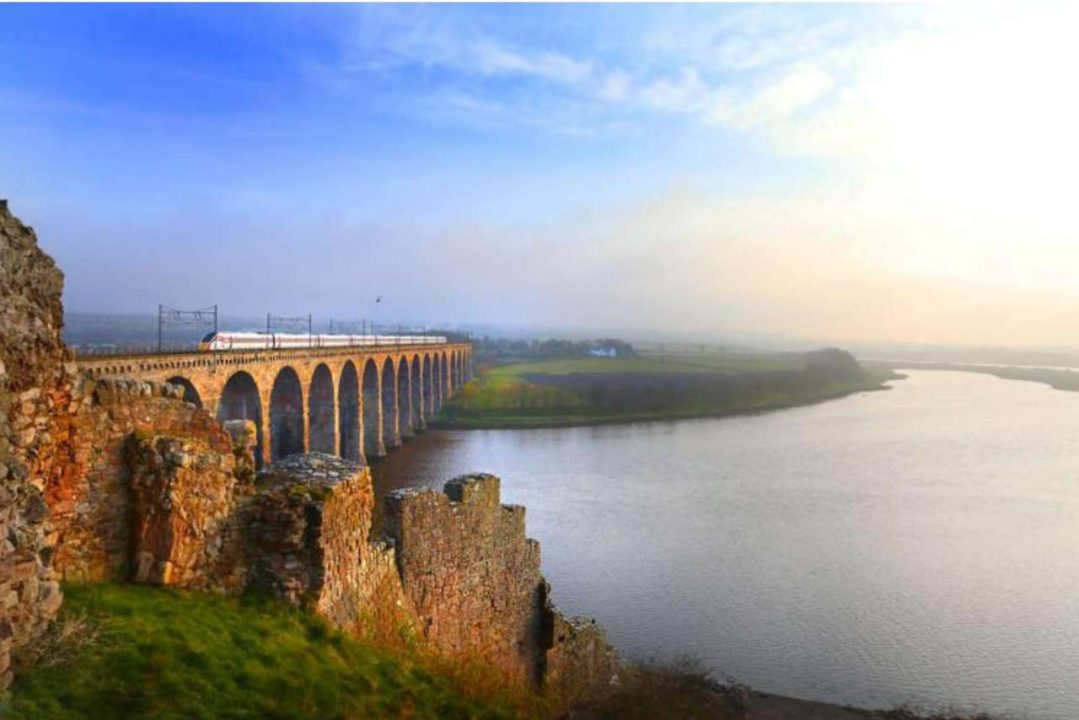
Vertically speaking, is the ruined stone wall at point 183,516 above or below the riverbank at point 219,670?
above

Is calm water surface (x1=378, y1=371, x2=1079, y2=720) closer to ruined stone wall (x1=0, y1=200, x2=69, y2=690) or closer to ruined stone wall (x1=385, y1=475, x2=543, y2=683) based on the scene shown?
ruined stone wall (x1=385, y1=475, x2=543, y2=683)

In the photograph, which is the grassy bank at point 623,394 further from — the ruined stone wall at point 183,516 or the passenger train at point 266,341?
the ruined stone wall at point 183,516

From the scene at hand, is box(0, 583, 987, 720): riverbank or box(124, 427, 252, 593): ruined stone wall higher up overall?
box(124, 427, 252, 593): ruined stone wall

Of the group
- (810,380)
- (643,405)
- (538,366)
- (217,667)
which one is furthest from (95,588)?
(538,366)

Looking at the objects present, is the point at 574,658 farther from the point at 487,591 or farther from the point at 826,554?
the point at 826,554

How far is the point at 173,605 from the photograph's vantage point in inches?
238

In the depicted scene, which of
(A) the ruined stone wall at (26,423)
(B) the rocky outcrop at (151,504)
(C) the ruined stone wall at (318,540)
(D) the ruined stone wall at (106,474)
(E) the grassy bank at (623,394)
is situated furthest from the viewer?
(E) the grassy bank at (623,394)

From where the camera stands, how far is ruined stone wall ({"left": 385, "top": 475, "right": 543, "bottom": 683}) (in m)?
9.50

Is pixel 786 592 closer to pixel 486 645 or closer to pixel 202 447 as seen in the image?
pixel 486 645

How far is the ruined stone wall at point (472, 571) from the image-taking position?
950 centimetres

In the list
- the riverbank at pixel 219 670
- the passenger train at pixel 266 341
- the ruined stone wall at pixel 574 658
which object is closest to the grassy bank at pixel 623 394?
the passenger train at pixel 266 341

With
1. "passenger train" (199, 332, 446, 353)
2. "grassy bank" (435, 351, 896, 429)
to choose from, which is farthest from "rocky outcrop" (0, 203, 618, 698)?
"grassy bank" (435, 351, 896, 429)

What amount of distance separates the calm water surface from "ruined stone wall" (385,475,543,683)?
5.59m

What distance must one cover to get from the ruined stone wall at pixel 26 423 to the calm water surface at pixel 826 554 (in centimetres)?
1333
